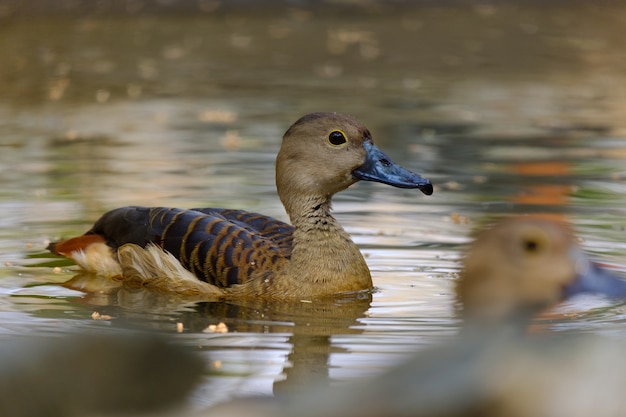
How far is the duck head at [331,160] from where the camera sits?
A: 8602mm

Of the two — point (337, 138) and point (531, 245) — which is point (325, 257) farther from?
point (531, 245)

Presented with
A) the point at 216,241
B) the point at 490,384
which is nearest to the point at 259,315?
the point at 216,241

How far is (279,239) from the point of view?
8688mm

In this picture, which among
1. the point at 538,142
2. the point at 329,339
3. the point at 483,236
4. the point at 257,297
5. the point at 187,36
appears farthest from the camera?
the point at 187,36

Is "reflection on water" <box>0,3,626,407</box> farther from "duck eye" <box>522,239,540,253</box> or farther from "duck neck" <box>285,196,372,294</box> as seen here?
"duck eye" <box>522,239,540,253</box>

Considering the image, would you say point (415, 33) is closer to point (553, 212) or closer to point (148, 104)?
point (148, 104)

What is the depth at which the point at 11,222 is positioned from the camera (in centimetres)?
1023

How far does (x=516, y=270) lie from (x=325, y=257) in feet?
10.9

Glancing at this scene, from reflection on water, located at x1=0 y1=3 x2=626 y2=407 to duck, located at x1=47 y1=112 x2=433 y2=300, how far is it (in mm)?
183

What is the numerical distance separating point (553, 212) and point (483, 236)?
5502 millimetres

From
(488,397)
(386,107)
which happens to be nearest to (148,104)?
(386,107)

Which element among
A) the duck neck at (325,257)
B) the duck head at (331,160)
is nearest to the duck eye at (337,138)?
the duck head at (331,160)

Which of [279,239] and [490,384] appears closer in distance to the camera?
[490,384]

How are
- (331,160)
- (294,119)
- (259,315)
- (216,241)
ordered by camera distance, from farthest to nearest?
1. (294,119)
2. (331,160)
3. (216,241)
4. (259,315)
